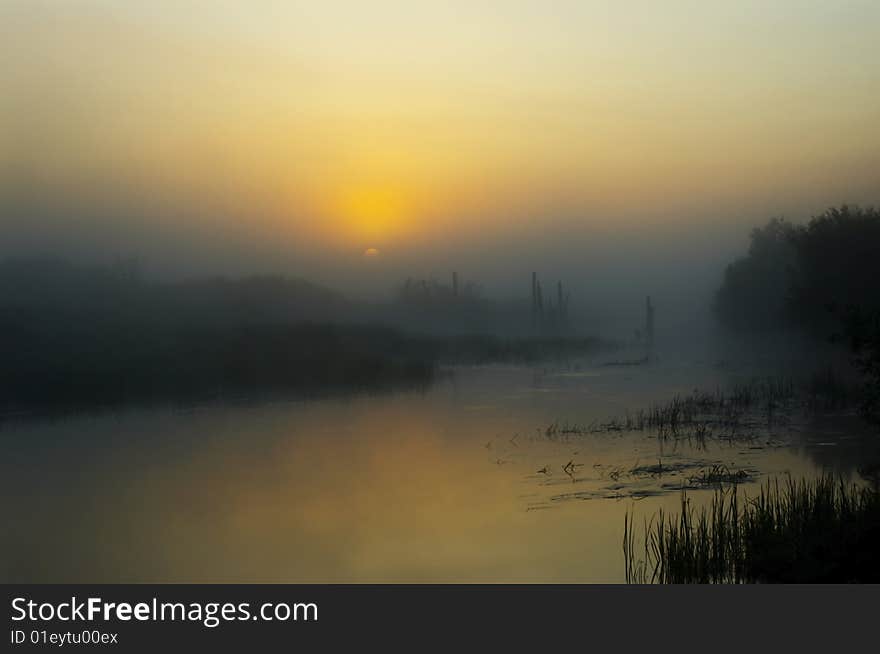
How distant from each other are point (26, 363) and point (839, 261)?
3504 cm

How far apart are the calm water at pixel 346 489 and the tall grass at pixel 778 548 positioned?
0.80m

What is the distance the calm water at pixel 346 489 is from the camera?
506 inches

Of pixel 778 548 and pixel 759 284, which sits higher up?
pixel 759 284

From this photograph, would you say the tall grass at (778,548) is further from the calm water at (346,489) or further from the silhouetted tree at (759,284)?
the silhouetted tree at (759,284)

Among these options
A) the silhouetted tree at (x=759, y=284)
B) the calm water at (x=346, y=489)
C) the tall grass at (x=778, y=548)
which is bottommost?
the tall grass at (x=778, y=548)

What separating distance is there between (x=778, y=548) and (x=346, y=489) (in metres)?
10.9

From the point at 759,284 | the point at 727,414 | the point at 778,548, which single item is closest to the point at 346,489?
the point at 727,414

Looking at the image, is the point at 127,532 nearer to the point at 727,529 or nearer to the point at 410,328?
the point at 727,529

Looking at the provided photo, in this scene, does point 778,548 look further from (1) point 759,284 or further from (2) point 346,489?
(1) point 759,284

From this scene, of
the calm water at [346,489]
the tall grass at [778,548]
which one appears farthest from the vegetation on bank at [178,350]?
the tall grass at [778,548]

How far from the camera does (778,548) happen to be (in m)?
9.56

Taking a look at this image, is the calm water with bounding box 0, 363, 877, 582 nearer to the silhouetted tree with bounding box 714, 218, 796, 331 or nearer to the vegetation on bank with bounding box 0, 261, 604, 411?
the vegetation on bank with bounding box 0, 261, 604, 411

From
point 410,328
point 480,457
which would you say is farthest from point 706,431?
point 410,328

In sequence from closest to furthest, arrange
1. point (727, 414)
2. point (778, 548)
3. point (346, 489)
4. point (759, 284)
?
point (778, 548), point (346, 489), point (727, 414), point (759, 284)
